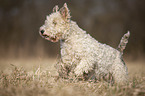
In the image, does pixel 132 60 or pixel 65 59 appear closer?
pixel 65 59

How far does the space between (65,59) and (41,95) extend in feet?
5.95

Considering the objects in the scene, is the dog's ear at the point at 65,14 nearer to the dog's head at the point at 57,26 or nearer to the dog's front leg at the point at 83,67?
the dog's head at the point at 57,26

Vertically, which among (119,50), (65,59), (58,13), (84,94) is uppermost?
(58,13)

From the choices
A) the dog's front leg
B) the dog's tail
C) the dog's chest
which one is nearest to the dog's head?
the dog's chest

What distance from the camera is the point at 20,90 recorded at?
2.59m

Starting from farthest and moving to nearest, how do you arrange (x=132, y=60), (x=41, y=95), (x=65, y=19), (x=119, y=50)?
(x=132, y=60) → (x=119, y=50) → (x=65, y=19) → (x=41, y=95)

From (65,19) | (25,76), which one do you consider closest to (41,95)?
(25,76)

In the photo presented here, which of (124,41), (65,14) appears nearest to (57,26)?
(65,14)

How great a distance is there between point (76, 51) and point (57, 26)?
0.78 metres

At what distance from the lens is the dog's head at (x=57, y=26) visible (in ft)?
13.3

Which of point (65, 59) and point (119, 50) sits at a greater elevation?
point (119, 50)

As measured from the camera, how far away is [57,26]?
411cm

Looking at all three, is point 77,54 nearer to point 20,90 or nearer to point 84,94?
point 84,94

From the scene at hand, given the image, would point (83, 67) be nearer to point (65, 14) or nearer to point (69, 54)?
point (69, 54)
